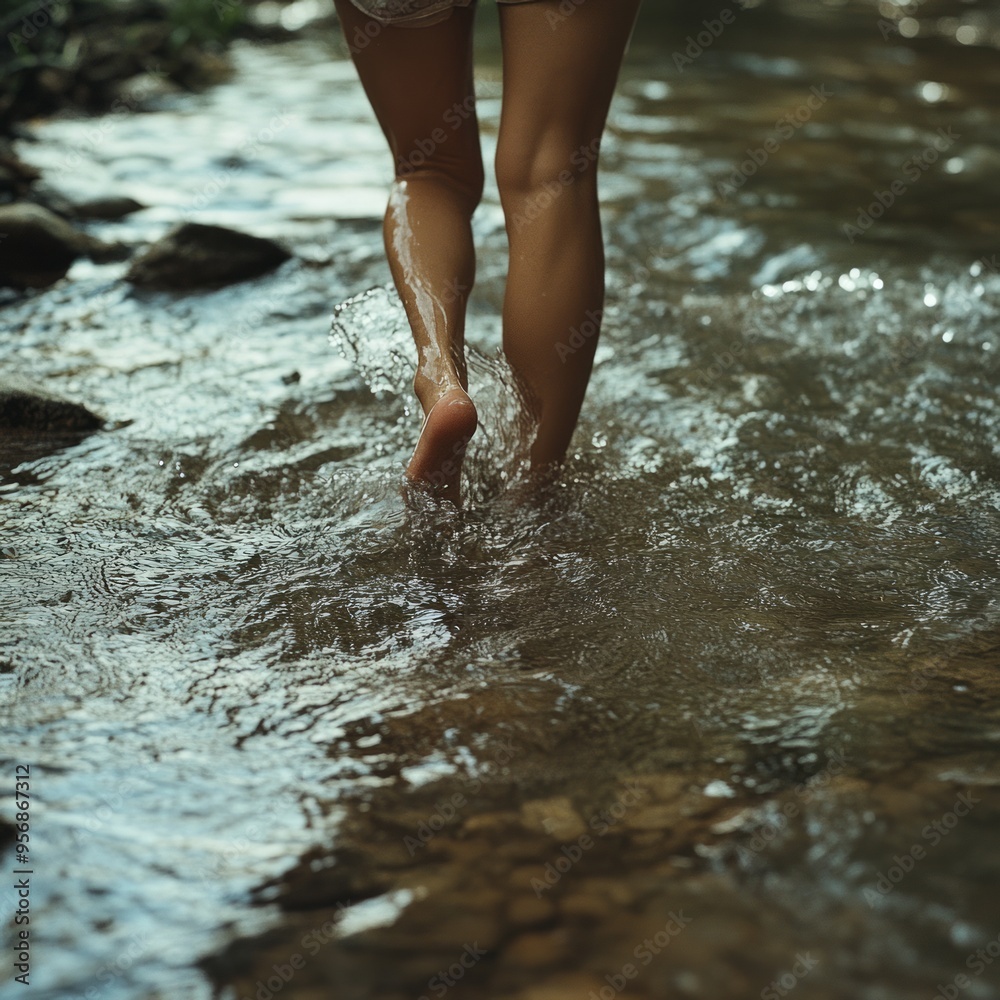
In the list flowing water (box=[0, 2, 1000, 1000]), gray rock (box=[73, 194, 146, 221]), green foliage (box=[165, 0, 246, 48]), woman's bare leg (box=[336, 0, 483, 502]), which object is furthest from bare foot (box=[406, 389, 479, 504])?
green foliage (box=[165, 0, 246, 48])

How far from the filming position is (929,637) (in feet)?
4.97

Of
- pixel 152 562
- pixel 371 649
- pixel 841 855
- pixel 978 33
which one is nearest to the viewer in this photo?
pixel 841 855

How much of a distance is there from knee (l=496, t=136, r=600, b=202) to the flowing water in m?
0.33

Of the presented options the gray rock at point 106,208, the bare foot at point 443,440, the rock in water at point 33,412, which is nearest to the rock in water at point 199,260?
the gray rock at point 106,208

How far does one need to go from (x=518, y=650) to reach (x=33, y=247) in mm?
2224

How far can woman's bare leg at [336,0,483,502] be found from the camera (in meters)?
1.72

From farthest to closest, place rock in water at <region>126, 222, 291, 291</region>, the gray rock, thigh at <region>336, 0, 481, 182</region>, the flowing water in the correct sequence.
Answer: the gray rock → rock in water at <region>126, 222, 291, 291</region> → thigh at <region>336, 0, 481, 182</region> → the flowing water

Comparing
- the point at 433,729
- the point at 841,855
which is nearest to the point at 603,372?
the point at 433,729

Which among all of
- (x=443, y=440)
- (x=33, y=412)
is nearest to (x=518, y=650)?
(x=443, y=440)

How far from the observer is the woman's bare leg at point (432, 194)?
67.7 inches

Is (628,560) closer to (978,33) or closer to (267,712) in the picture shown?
(267,712)

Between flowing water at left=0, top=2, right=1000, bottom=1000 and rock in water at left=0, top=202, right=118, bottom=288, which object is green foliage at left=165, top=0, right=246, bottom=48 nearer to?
rock in water at left=0, top=202, right=118, bottom=288

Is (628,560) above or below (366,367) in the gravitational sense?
below

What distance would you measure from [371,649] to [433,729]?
20 cm
